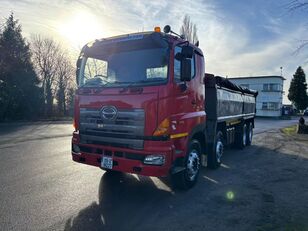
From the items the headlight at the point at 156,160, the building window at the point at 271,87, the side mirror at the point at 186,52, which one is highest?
the building window at the point at 271,87

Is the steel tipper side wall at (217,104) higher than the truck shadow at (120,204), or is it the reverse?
the steel tipper side wall at (217,104)

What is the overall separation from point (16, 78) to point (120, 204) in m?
22.4

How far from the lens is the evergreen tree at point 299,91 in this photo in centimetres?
4531

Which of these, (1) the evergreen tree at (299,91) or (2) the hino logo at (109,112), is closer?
(2) the hino logo at (109,112)

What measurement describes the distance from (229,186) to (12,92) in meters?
22.2

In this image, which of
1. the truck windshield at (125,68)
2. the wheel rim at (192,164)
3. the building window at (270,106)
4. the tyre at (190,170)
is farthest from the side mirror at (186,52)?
the building window at (270,106)

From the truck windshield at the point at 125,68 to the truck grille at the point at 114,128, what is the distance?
57cm

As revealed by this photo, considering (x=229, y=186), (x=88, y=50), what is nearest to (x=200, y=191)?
(x=229, y=186)

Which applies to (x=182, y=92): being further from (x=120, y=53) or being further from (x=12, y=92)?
(x=12, y=92)

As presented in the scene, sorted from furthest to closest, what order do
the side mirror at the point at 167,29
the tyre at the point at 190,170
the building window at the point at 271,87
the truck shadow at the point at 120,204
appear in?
1. the building window at the point at 271,87
2. the tyre at the point at 190,170
3. the side mirror at the point at 167,29
4. the truck shadow at the point at 120,204

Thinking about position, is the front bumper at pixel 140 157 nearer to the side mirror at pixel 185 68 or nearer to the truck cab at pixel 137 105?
the truck cab at pixel 137 105

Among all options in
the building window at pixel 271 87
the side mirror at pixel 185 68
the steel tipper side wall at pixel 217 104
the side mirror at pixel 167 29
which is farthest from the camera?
the building window at pixel 271 87

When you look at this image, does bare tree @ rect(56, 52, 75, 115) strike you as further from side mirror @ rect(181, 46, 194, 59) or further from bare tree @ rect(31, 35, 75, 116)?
side mirror @ rect(181, 46, 194, 59)

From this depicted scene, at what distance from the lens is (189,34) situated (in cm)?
2639
